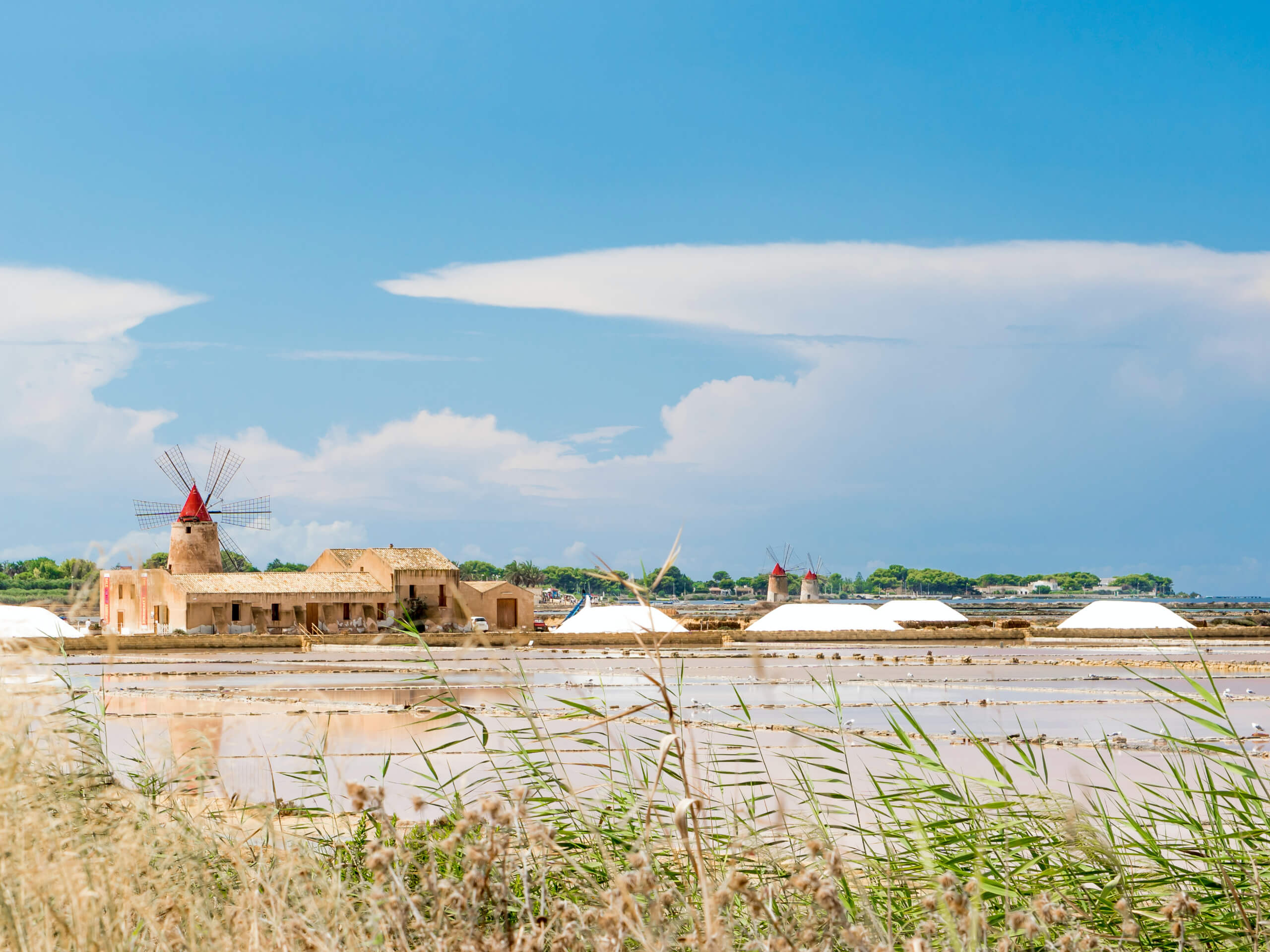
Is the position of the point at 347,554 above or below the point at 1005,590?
above

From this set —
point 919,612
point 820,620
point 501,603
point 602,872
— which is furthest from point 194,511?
point 602,872

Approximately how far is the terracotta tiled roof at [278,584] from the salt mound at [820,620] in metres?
10.7

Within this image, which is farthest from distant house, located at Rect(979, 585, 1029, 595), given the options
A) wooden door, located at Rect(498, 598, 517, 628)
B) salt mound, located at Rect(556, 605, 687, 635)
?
salt mound, located at Rect(556, 605, 687, 635)

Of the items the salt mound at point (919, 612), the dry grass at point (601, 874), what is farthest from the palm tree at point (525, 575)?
the dry grass at point (601, 874)

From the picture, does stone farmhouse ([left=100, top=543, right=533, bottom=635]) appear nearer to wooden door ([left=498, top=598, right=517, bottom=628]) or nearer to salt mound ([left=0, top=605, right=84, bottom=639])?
wooden door ([left=498, top=598, right=517, bottom=628])

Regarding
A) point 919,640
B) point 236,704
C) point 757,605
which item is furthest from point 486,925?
point 757,605

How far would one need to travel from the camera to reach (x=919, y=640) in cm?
3206

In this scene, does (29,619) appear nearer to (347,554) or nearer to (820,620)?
(347,554)

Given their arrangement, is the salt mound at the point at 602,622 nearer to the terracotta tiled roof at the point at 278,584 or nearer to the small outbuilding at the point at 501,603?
the small outbuilding at the point at 501,603

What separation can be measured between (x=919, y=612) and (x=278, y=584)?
70.8 feet

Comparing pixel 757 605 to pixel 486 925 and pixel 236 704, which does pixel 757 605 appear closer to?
pixel 236 704

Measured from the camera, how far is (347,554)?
119ft

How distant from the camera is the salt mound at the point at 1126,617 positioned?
3347cm

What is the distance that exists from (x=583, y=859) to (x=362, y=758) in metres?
5.76
